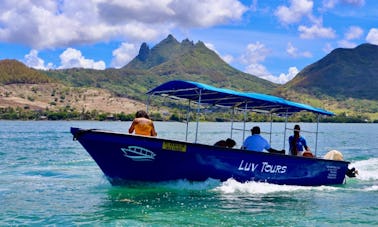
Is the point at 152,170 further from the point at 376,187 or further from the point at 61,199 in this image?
the point at 376,187

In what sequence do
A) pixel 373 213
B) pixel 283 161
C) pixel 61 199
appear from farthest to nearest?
1. pixel 283 161
2. pixel 61 199
3. pixel 373 213

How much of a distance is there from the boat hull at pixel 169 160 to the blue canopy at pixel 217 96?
1.68m

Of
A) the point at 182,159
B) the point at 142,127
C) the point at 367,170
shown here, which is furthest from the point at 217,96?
the point at 367,170

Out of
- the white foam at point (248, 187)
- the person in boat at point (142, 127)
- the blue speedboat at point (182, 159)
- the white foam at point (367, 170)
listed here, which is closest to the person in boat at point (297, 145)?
the blue speedboat at point (182, 159)

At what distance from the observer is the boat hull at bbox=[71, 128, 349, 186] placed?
14586 millimetres

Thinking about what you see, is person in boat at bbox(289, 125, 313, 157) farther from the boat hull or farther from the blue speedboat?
the boat hull

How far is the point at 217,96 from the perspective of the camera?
17.4 metres

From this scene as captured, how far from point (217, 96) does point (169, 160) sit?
3.50m

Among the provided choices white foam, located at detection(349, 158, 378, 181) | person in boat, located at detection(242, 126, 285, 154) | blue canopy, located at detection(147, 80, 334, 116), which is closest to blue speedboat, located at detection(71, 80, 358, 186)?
blue canopy, located at detection(147, 80, 334, 116)

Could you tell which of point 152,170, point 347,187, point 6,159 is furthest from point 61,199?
point 6,159

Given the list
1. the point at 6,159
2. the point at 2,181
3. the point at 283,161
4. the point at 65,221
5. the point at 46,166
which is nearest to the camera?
the point at 65,221

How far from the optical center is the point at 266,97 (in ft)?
55.9

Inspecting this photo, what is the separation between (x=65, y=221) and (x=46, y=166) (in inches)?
536

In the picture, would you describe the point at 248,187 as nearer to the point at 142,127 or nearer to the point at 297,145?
the point at 297,145
